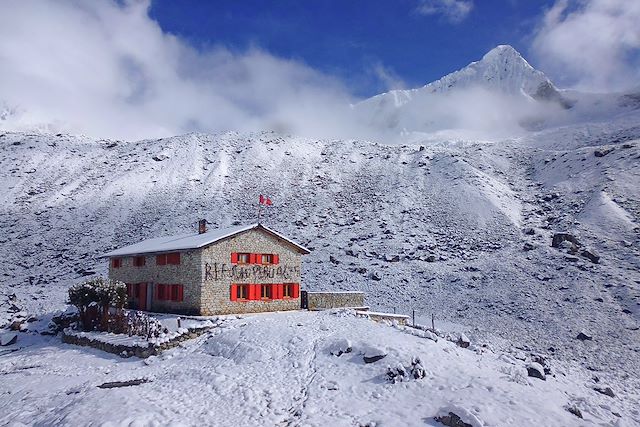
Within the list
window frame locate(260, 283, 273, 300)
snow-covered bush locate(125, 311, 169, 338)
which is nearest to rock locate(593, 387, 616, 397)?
window frame locate(260, 283, 273, 300)

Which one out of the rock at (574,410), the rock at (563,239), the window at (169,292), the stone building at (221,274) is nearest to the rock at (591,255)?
the rock at (563,239)

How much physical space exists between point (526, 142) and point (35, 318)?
85372 mm

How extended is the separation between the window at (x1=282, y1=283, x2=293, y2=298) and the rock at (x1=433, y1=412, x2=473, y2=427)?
20.7m

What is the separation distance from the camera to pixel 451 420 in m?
14.1

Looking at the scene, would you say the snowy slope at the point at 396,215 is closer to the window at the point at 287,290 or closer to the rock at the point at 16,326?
the rock at the point at 16,326

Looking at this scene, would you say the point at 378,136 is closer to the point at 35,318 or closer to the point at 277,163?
the point at 277,163

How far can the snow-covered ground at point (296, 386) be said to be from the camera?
48.9 feet

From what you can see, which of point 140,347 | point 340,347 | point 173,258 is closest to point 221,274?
point 173,258

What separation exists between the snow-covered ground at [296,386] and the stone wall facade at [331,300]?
856 centimetres

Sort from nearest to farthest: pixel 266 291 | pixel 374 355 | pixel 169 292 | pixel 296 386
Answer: pixel 296 386 → pixel 374 355 → pixel 169 292 → pixel 266 291

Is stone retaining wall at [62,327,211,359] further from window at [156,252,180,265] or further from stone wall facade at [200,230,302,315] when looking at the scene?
window at [156,252,180,265]

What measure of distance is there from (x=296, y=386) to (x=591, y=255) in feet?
123

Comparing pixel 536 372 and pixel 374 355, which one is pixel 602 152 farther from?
pixel 374 355

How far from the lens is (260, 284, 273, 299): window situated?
3269 centimetres
